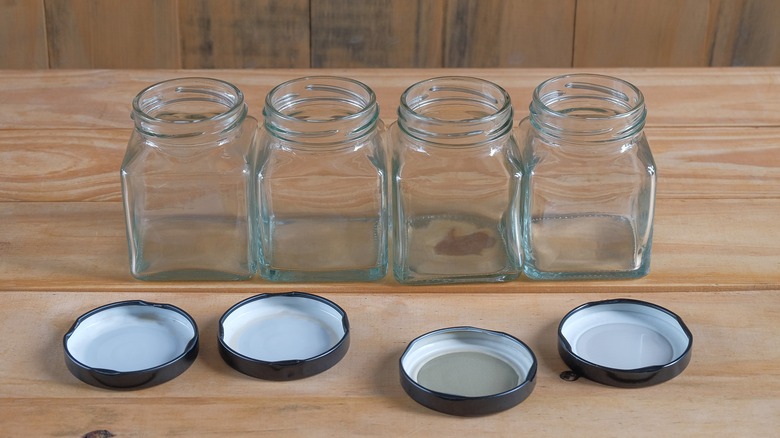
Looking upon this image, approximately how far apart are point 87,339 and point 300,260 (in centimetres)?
19

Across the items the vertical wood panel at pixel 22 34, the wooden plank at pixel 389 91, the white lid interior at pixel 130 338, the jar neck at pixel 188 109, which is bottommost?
the vertical wood panel at pixel 22 34

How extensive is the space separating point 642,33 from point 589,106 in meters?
1.00

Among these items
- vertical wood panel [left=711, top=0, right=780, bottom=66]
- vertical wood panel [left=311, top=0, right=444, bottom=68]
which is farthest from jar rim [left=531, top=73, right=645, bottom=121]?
vertical wood panel [left=711, top=0, right=780, bottom=66]

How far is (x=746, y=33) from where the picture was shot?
194cm

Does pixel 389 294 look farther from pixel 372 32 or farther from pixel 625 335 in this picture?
pixel 372 32

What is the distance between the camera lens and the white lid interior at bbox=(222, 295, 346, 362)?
0.84m

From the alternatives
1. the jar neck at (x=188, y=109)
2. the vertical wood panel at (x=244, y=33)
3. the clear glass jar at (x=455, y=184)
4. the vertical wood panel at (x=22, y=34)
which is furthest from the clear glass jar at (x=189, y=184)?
the vertical wood panel at (x=22, y=34)

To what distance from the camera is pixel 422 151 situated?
918 millimetres

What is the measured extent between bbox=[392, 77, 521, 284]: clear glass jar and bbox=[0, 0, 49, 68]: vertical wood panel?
3.77 feet

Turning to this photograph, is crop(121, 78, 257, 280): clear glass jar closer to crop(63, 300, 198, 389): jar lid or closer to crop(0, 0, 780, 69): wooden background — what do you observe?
crop(63, 300, 198, 389): jar lid

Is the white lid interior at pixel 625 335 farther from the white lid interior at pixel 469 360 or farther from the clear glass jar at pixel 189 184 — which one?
the clear glass jar at pixel 189 184

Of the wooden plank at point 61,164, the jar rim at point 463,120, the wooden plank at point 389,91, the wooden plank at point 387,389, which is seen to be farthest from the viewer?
the wooden plank at point 389,91

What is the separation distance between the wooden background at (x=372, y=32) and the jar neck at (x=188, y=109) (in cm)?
91

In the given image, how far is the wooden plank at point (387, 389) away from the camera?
76cm
